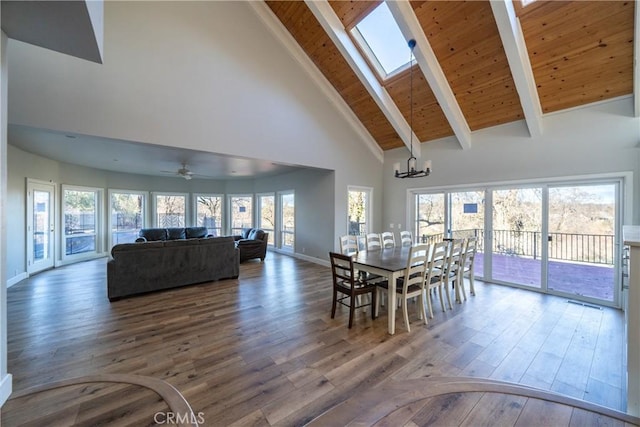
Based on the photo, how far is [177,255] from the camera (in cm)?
450

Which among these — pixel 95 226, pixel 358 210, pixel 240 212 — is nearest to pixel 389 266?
pixel 358 210

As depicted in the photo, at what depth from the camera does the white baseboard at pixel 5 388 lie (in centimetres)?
182

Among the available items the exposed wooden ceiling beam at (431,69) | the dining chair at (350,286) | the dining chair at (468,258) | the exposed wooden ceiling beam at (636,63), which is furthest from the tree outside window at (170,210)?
the exposed wooden ceiling beam at (636,63)

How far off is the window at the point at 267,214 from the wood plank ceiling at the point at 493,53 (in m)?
4.64

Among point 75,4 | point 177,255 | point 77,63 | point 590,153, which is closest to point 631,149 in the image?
point 590,153

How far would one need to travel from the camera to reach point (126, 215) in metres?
8.19

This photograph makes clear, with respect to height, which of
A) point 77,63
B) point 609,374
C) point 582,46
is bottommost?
point 609,374

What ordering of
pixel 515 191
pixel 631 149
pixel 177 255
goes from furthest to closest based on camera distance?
pixel 515 191, pixel 177 255, pixel 631 149

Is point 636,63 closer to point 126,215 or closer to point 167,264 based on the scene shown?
point 167,264

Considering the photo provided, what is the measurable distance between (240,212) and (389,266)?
786 cm

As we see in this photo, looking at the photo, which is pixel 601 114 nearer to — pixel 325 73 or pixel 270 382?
pixel 325 73

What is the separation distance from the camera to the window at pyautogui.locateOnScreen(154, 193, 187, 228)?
29.0ft

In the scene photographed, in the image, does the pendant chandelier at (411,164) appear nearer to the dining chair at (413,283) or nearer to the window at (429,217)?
the dining chair at (413,283)

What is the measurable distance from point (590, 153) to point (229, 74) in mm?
6159
